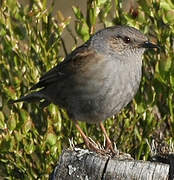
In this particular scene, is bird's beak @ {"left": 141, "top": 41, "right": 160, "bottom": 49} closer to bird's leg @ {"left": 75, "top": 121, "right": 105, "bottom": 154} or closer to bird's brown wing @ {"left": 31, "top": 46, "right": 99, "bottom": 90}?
bird's brown wing @ {"left": 31, "top": 46, "right": 99, "bottom": 90}

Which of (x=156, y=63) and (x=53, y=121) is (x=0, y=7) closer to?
(x=53, y=121)

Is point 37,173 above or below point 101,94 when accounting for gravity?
below

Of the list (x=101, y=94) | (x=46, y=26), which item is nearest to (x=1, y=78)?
(x=46, y=26)

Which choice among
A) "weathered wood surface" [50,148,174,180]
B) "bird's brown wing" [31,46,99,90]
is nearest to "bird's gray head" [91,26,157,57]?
"bird's brown wing" [31,46,99,90]

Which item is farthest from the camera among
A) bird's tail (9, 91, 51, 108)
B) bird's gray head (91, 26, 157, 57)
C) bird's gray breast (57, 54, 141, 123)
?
bird's tail (9, 91, 51, 108)

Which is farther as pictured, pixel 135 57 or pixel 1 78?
pixel 1 78

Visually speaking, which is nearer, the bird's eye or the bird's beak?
the bird's beak

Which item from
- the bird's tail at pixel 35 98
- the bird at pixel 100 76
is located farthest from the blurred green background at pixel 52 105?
the bird at pixel 100 76
